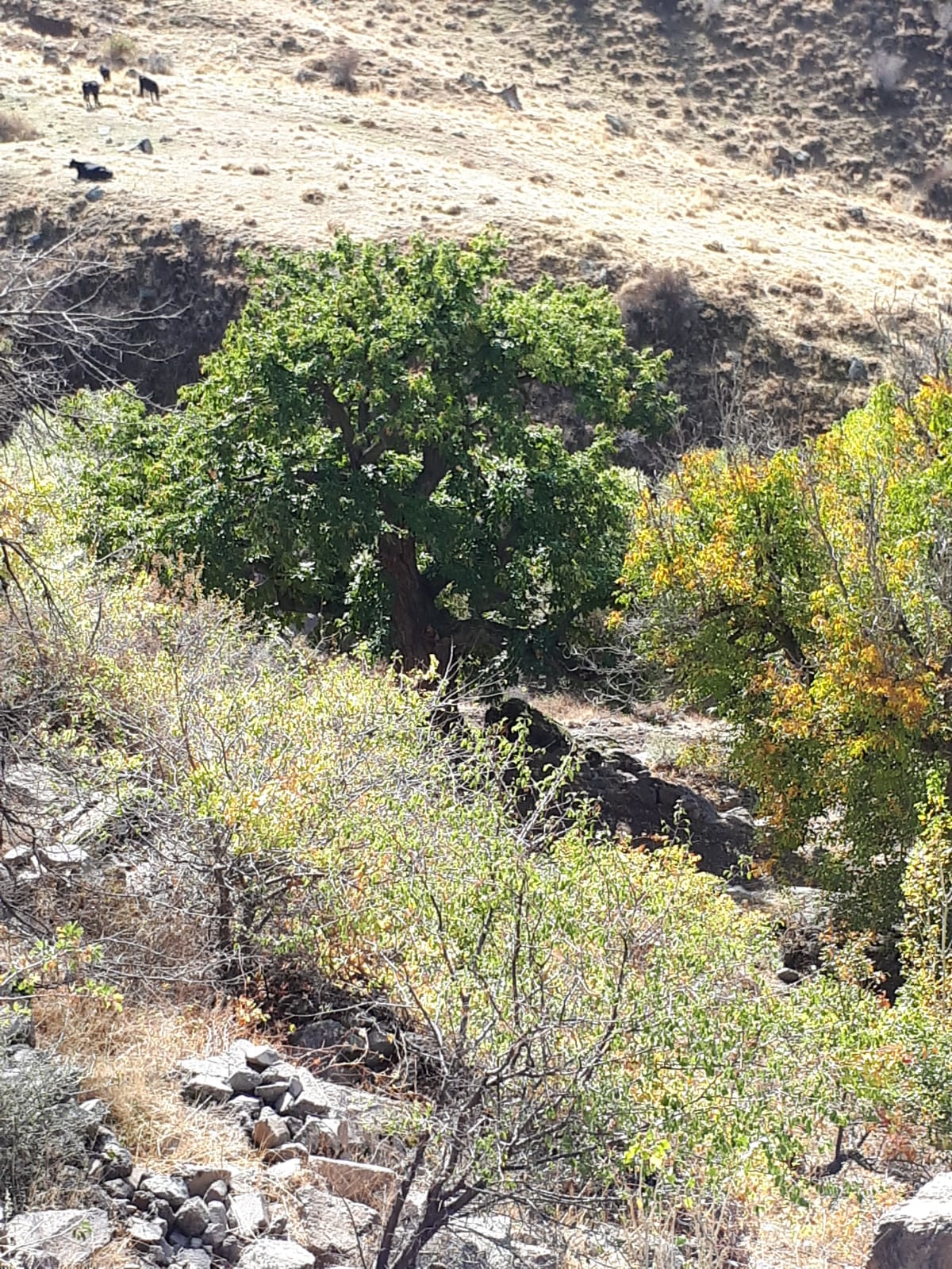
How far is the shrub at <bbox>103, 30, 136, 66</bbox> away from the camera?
5434cm

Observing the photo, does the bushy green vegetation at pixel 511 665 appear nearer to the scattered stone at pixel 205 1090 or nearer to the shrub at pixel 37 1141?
the scattered stone at pixel 205 1090

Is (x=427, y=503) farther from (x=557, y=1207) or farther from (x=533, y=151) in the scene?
(x=533, y=151)

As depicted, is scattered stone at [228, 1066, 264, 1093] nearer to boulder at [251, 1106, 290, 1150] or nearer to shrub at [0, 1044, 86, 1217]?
boulder at [251, 1106, 290, 1150]

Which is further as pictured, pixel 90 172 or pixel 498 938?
pixel 90 172

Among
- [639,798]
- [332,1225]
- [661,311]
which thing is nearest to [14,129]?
[661,311]

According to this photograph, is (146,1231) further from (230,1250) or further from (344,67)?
(344,67)

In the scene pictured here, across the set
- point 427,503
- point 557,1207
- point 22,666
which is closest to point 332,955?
point 557,1207

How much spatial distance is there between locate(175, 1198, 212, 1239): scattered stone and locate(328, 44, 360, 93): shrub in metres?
54.7

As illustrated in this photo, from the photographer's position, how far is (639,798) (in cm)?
2266

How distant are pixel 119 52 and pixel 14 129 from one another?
9239 millimetres

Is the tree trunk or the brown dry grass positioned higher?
the brown dry grass

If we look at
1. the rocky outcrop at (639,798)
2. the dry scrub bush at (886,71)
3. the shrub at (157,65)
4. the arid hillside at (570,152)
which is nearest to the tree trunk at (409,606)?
the rocky outcrop at (639,798)

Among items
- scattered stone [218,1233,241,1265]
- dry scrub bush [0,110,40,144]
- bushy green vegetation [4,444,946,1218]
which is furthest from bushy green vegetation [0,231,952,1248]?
dry scrub bush [0,110,40,144]

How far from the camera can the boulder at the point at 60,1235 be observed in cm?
561
